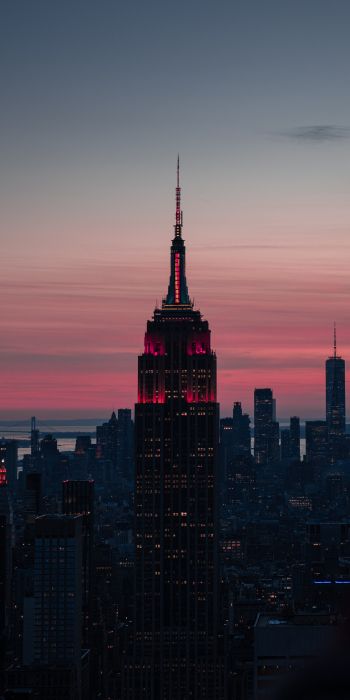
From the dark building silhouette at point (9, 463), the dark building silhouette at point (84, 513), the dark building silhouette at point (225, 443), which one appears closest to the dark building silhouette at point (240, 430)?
the dark building silhouette at point (225, 443)

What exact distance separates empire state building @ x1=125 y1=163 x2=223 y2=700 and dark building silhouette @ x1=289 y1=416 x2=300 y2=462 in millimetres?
64401

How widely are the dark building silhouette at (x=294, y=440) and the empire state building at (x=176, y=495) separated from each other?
211ft

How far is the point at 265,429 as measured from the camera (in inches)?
5133

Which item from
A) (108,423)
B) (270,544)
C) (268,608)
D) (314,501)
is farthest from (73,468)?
(268,608)

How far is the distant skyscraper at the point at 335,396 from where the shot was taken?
126431mm

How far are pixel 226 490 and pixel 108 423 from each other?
64.6ft

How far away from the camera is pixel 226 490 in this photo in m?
105

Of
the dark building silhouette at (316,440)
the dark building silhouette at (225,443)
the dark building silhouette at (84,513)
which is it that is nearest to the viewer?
the dark building silhouette at (84,513)

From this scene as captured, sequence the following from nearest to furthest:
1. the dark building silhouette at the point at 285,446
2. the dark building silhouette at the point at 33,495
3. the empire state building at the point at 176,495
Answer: the empire state building at the point at 176,495 → the dark building silhouette at the point at 33,495 → the dark building silhouette at the point at 285,446

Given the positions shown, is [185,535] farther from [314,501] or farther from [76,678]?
[314,501]

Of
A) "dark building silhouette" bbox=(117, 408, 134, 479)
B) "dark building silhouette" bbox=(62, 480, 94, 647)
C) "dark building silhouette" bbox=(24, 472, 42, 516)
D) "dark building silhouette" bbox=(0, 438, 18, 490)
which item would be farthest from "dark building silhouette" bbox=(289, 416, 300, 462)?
"dark building silhouette" bbox=(62, 480, 94, 647)

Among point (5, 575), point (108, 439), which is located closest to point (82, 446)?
point (108, 439)

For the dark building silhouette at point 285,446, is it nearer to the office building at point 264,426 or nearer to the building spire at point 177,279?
the office building at point 264,426

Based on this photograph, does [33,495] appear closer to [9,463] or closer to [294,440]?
[9,463]
